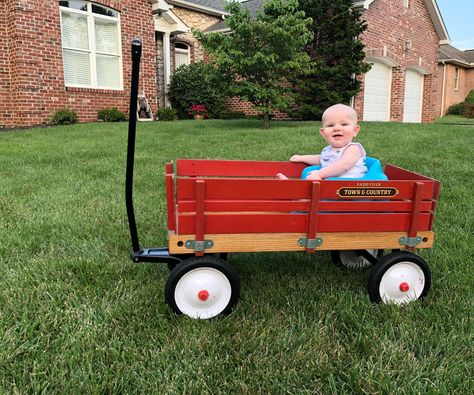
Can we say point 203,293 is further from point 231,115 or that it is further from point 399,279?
point 231,115

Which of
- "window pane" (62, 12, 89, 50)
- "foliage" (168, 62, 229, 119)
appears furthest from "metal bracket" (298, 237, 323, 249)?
"foliage" (168, 62, 229, 119)

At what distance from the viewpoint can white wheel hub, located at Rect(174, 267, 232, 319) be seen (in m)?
2.09

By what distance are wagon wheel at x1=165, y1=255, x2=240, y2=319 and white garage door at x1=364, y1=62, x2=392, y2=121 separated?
15619 millimetres

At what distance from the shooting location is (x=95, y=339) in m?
1.89

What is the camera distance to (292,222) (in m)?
2.15

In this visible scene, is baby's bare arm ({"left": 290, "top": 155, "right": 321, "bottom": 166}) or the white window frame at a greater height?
the white window frame

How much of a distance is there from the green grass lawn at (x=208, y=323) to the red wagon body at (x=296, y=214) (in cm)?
34

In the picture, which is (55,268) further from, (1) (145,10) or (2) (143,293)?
(1) (145,10)

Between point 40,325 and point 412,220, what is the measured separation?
74.8 inches

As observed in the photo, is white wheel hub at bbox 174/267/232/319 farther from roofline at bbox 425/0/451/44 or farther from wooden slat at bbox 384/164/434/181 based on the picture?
roofline at bbox 425/0/451/44

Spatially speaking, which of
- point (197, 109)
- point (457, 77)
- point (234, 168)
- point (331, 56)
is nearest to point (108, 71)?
point (197, 109)

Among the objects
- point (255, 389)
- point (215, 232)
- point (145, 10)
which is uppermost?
Result: point (145, 10)

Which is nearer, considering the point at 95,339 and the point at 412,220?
the point at 95,339

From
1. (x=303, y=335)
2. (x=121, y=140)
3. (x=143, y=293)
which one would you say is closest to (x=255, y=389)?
(x=303, y=335)
